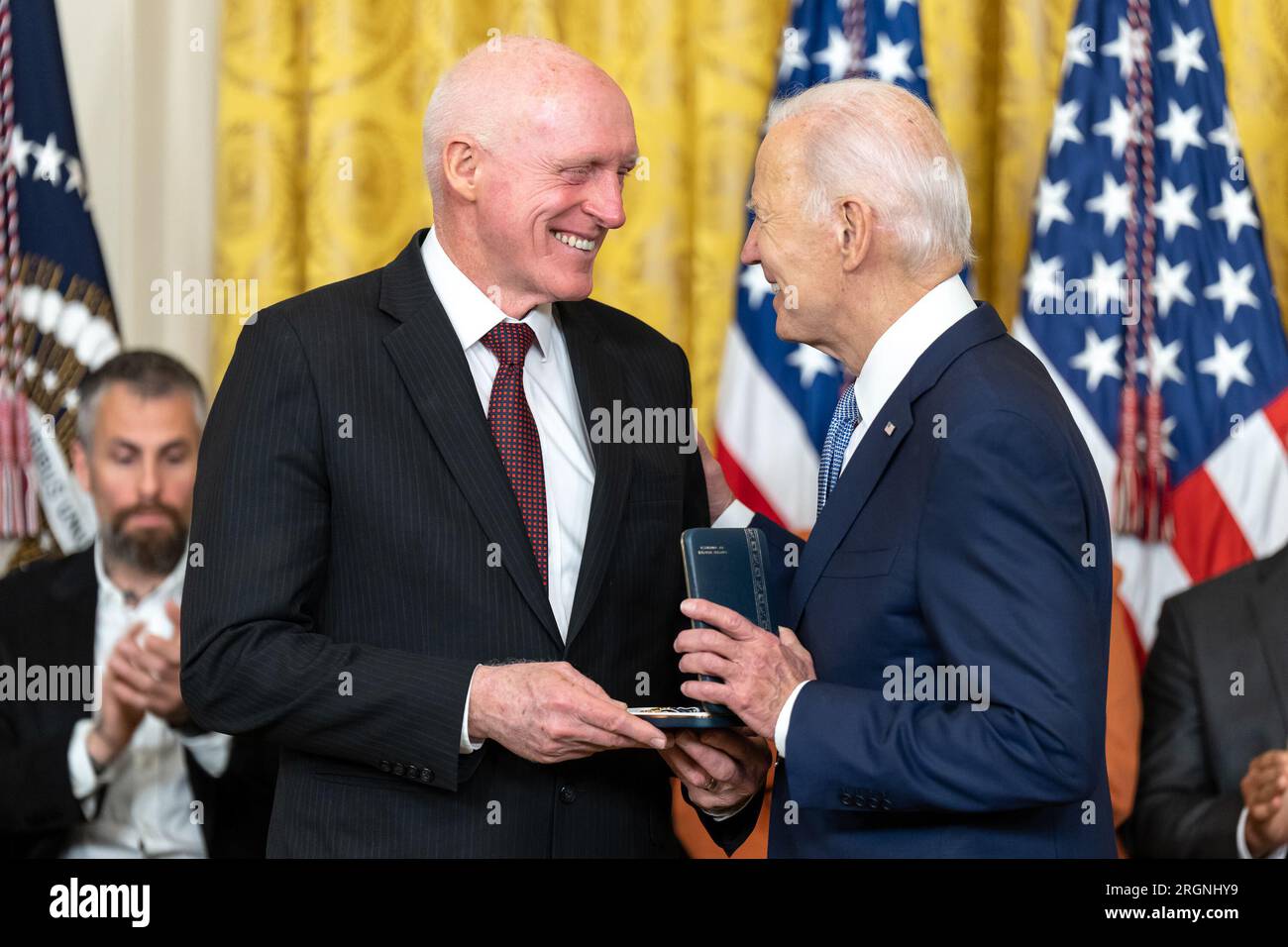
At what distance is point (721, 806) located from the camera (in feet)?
8.23

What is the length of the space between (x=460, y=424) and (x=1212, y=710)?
2.34 m

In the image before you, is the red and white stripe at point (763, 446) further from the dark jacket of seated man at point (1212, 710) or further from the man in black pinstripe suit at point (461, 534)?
the man in black pinstripe suit at point (461, 534)

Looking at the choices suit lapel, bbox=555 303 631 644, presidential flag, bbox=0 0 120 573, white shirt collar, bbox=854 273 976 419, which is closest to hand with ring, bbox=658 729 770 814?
suit lapel, bbox=555 303 631 644

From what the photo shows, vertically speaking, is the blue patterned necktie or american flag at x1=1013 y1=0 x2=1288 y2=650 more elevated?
american flag at x1=1013 y1=0 x2=1288 y2=650

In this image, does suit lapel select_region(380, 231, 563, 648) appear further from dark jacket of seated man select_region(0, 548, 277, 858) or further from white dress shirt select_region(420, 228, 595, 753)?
dark jacket of seated man select_region(0, 548, 277, 858)

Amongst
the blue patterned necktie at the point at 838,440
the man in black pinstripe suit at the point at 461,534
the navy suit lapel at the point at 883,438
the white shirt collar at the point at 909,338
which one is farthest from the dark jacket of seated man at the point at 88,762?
the white shirt collar at the point at 909,338

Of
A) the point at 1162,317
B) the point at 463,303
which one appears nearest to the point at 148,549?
the point at 463,303

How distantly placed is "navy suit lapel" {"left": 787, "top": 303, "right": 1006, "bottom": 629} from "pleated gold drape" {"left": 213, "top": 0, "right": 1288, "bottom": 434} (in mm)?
1907

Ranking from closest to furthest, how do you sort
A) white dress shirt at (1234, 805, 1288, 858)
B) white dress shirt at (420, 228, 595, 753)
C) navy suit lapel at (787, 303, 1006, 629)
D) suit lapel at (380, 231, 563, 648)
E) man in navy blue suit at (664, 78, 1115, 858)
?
1. man in navy blue suit at (664, 78, 1115, 858)
2. navy suit lapel at (787, 303, 1006, 629)
3. suit lapel at (380, 231, 563, 648)
4. white dress shirt at (420, 228, 595, 753)
5. white dress shirt at (1234, 805, 1288, 858)

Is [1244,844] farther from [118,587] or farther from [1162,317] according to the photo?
[118,587]

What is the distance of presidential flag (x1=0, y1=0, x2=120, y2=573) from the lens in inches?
149

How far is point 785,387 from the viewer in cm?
403

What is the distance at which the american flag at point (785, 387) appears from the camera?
4.03 meters
